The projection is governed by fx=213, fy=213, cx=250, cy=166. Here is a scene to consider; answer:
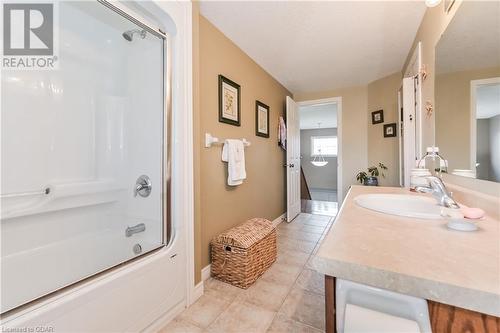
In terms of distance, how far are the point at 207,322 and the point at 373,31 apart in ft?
9.08

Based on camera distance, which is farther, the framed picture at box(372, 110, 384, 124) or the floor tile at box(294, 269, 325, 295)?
the framed picture at box(372, 110, 384, 124)

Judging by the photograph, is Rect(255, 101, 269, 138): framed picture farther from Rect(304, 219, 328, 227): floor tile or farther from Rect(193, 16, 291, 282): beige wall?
Rect(304, 219, 328, 227): floor tile

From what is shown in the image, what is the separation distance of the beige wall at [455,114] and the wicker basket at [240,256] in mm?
1419

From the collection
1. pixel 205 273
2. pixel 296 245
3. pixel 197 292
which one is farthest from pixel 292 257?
pixel 197 292

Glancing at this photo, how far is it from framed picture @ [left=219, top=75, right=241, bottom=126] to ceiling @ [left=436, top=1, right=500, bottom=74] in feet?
5.38

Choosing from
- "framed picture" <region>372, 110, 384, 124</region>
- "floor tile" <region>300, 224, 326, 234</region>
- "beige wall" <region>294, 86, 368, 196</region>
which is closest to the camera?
"floor tile" <region>300, 224, 326, 234</region>

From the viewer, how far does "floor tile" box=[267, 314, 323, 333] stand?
127 cm

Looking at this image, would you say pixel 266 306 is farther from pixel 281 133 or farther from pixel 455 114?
pixel 281 133

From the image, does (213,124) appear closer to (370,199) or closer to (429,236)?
(370,199)

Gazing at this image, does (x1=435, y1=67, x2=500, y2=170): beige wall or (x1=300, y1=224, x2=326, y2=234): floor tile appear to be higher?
(x1=435, y1=67, x2=500, y2=170): beige wall

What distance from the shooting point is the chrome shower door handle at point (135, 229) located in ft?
5.18

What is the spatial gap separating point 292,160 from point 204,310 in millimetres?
2498

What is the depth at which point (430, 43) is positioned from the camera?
163cm

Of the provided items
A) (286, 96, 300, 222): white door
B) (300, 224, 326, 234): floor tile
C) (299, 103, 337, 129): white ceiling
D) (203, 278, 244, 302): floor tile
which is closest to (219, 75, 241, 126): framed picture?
(286, 96, 300, 222): white door
